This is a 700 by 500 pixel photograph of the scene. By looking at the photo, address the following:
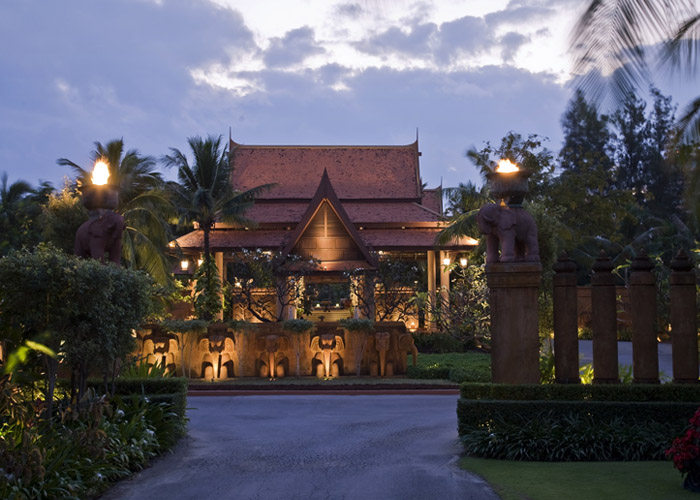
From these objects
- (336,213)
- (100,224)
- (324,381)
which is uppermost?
(336,213)

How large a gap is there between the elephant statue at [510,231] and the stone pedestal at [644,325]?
53.9 inches

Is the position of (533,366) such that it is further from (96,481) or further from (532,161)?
(532,161)

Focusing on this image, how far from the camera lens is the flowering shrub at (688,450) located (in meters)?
6.90

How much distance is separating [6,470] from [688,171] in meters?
9.49

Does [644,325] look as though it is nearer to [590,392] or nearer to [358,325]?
[590,392]

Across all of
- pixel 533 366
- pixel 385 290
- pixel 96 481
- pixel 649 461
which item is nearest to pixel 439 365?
pixel 385 290

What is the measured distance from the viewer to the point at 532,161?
3259 cm

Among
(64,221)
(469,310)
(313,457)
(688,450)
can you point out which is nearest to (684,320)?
(688,450)

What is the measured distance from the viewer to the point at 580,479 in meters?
7.59

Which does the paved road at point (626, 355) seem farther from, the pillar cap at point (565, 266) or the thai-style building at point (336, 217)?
the pillar cap at point (565, 266)

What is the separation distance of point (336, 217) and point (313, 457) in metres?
18.5

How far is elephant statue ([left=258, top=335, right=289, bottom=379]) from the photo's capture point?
Result: 61.3 ft

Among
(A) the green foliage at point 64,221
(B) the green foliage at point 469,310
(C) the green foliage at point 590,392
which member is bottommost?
(C) the green foliage at point 590,392

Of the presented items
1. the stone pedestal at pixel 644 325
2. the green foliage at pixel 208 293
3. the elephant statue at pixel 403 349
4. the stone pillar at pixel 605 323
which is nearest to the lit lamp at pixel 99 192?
the stone pillar at pixel 605 323
